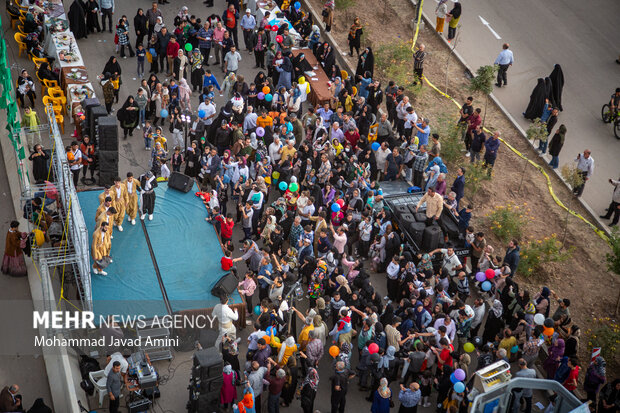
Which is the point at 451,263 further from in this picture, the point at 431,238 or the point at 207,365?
the point at 207,365

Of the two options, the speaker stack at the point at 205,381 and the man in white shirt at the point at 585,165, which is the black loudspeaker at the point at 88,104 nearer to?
the speaker stack at the point at 205,381

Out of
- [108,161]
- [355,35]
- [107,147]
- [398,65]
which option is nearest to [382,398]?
[108,161]

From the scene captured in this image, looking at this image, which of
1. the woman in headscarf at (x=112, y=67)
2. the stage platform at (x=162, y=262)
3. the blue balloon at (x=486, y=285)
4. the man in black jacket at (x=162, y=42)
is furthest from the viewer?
the man in black jacket at (x=162, y=42)

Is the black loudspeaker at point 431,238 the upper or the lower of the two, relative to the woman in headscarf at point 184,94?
lower

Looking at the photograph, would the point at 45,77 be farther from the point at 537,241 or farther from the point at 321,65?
the point at 537,241

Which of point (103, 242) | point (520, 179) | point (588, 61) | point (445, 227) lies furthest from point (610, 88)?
point (103, 242)

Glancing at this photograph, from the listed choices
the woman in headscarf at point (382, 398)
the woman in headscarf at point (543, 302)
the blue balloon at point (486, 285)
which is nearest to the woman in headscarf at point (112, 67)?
the blue balloon at point (486, 285)
